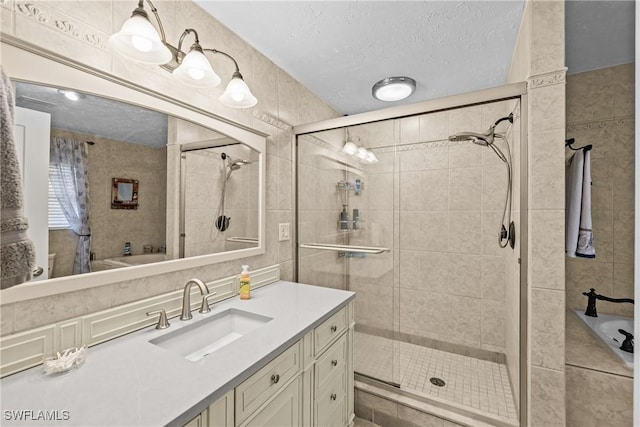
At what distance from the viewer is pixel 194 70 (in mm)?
1123

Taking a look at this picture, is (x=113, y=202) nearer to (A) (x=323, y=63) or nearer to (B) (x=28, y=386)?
(B) (x=28, y=386)

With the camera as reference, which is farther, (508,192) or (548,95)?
(508,192)

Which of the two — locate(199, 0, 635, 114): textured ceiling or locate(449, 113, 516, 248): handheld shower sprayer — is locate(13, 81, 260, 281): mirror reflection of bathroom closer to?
locate(199, 0, 635, 114): textured ceiling

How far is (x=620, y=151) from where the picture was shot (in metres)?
1.71

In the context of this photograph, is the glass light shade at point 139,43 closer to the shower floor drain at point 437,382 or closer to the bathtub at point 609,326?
the shower floor drain at point 437,382

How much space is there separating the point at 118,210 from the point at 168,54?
2.08 feet

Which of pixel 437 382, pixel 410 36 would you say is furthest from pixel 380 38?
pixel 437 382

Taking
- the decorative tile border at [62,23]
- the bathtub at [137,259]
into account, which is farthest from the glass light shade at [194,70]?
the bathtub at [137,259]

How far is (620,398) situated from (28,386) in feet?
7.16

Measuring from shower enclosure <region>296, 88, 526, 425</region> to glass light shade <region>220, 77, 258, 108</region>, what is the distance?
0.69m

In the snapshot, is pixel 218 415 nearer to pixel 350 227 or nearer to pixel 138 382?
pixel 138 382

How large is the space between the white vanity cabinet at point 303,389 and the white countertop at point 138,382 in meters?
0.06

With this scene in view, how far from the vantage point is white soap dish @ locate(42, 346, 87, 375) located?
74 centimetres

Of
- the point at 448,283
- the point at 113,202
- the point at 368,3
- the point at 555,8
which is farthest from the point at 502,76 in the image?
the point at 113,202
